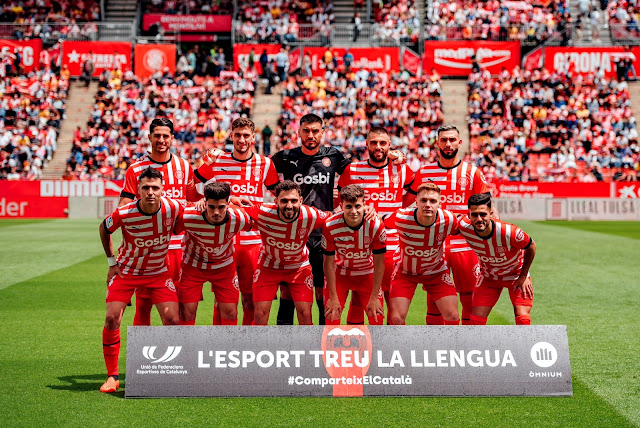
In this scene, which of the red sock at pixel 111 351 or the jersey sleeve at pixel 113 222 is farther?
the jersey sleeve at pixel 113 222

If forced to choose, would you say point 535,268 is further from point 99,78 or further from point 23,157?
point 99,78

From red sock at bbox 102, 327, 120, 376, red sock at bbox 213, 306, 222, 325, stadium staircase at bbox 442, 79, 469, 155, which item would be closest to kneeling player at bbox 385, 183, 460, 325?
red sock at bbox 213, 306, 222, 325

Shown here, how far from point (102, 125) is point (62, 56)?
570 centimetres

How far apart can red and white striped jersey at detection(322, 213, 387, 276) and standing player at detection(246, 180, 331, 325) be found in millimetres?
175

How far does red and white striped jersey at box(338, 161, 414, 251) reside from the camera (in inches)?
313

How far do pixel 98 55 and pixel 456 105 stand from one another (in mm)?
A: 16577

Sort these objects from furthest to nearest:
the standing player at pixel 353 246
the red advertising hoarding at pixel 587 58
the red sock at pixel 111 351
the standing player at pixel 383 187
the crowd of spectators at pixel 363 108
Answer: the red advertising hoarding at pixel 587 58 < the crowd of spectators at pixel 363 108 < the standing player at pixel 383 187 < the standing player at pixel 353 246 < the red sock at pixel 111 351

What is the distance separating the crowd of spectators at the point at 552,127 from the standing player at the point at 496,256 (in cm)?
2364

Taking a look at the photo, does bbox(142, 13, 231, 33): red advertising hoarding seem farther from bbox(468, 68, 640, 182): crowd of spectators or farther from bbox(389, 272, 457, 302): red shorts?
bbox(389, 272, 457, 302): red shorts

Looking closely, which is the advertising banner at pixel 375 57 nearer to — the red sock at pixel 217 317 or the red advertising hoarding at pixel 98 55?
the red advertising hoarding at pixel 98 55

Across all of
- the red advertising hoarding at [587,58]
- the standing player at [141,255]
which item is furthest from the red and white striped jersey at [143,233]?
the red advertising hoarding at [587,58]

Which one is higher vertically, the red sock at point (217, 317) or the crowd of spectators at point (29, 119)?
the crowd of spectators at point (29, 119)

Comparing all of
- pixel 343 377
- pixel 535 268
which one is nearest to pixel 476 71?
pixel 535 268

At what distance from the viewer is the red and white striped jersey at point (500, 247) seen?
7.19 m
